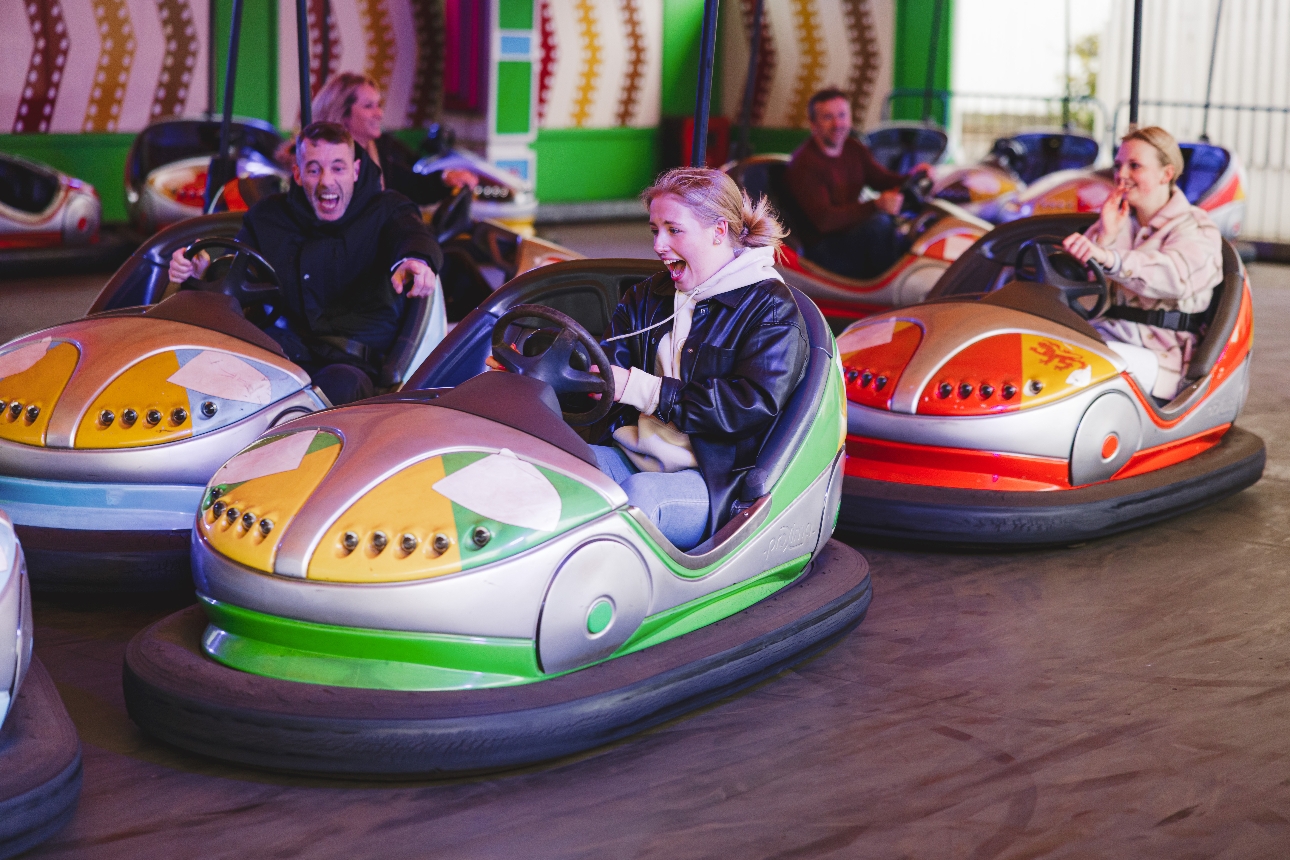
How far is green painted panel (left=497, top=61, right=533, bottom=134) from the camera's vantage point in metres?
7.79

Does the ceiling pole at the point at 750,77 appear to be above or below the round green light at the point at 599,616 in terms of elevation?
above

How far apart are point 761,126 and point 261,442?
8218 mm

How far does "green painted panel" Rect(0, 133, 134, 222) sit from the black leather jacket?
18.4 feet

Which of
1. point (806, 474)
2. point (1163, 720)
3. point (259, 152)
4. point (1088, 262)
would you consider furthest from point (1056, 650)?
point (259, 152)

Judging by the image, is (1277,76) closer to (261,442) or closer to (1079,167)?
(1079,167)

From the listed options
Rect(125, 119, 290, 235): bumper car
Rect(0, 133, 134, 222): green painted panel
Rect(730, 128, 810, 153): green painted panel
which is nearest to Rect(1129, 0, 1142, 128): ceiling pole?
Rect(125, 119, 290, 235): bumper car

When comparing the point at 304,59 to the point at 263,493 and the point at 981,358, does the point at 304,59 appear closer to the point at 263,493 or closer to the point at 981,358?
the point at 981,358

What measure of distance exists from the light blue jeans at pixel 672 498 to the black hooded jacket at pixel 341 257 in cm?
88

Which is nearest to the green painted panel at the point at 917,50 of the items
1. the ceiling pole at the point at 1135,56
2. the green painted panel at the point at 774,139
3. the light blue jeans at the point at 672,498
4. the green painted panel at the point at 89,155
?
the green painted panel at the point at 774,139

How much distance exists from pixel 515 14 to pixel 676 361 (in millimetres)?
6172

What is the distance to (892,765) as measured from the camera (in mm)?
1724

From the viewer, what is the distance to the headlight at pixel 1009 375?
256 centimetres

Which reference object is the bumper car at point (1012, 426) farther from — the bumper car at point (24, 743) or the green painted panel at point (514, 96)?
the green painted panel at point (514, 96)

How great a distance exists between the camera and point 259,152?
5648 mm
